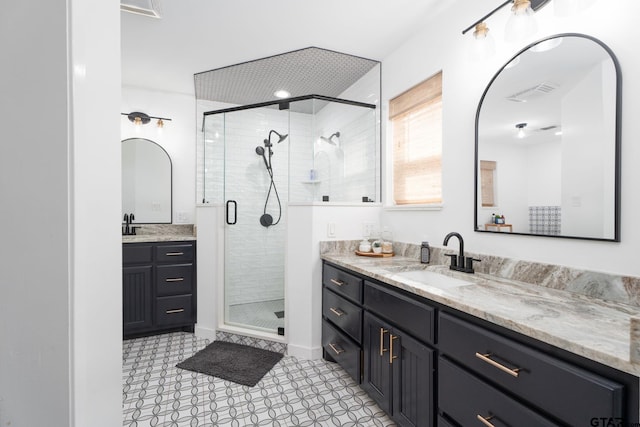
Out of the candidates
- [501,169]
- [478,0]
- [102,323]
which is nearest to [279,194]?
[501,169]

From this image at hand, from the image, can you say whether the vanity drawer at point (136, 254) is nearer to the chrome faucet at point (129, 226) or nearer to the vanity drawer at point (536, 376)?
the chrome faucet at point (129, 226)

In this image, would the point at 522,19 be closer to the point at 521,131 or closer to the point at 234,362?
the point at 521,131

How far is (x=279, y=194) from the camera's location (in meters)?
2.85

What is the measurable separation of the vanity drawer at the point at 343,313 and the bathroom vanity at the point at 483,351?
0.01m

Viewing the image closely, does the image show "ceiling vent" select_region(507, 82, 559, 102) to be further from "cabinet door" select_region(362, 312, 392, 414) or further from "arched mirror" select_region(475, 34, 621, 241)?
"cabinet door" select_region(362, 312, 392, 414)

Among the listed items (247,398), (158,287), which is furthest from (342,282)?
(158,287)

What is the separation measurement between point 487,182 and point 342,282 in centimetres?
110

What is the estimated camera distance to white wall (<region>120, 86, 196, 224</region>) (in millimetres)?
3352

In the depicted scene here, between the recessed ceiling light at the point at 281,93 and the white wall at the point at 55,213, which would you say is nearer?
the white wall at the point at 55,213

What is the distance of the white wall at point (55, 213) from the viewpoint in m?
0.59

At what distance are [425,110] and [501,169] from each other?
0.83m

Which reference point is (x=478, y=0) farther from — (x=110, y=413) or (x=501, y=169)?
(x=110, y=413)

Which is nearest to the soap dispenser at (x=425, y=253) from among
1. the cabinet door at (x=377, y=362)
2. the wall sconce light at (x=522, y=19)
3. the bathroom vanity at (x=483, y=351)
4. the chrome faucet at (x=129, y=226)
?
the bathroom vanity at (x=483, y=351)

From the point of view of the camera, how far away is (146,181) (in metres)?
3.35
